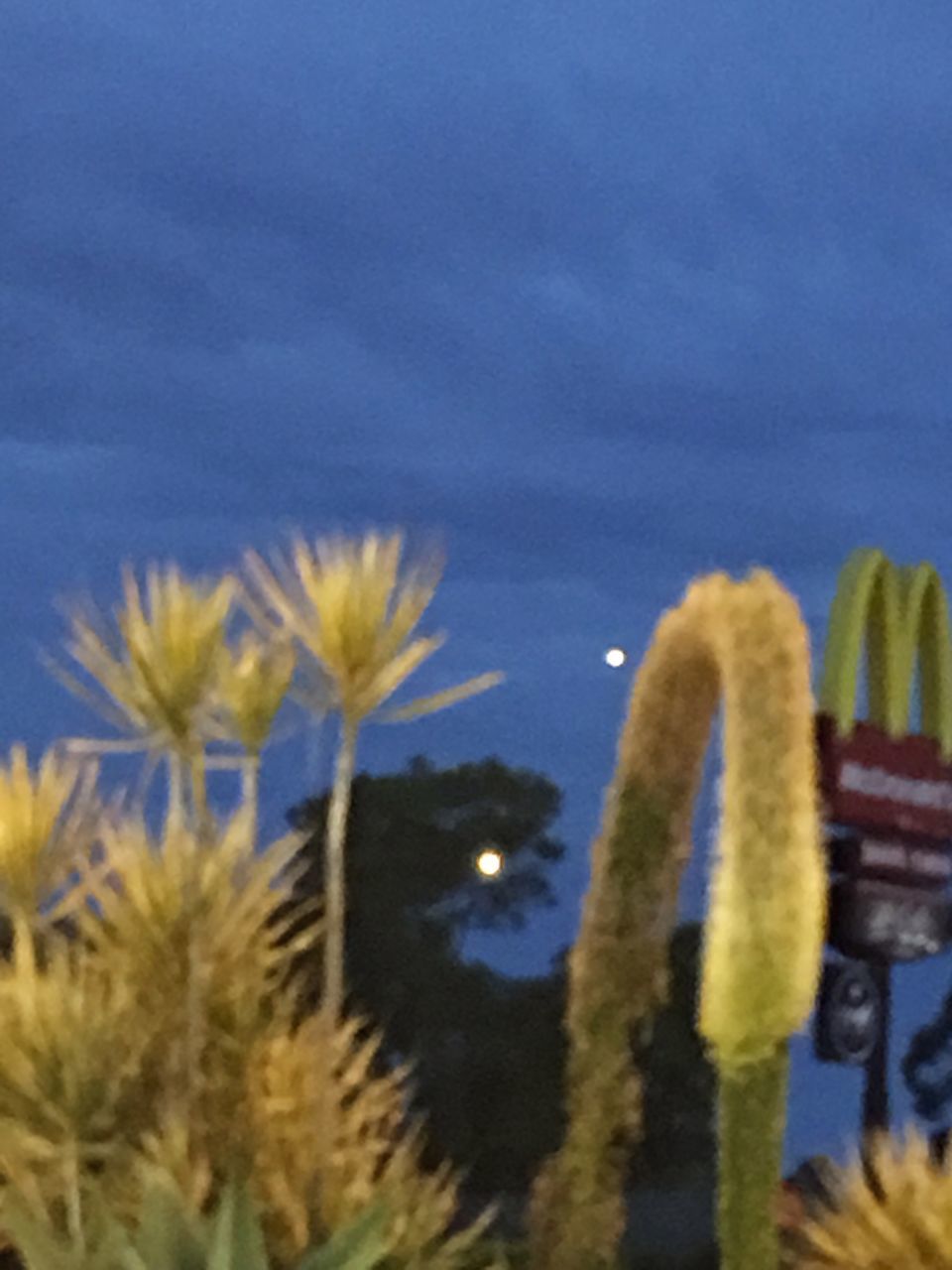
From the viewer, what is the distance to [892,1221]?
23.0 ft

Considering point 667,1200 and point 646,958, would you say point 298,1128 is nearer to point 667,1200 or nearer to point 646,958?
point 646,958

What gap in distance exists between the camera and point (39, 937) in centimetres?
908

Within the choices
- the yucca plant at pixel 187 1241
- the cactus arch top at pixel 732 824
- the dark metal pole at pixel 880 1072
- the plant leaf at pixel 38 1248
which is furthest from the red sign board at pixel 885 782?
the plant leaf at pixel 38 1248

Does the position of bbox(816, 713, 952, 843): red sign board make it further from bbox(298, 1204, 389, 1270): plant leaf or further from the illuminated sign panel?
bbox(298, 1204, 389, 1270): plant leaf

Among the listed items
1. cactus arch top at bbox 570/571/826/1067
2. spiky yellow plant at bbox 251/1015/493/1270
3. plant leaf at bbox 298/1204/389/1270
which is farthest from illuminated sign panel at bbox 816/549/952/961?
plant leaf at bbox 298/1204/389/1270

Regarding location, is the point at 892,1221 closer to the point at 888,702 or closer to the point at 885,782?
the point at 885,782

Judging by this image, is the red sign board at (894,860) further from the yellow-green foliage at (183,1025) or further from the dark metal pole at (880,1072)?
the yellow-green foliage at (183,1025)

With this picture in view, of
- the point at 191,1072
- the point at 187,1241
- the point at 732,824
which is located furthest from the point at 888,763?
the point at 187,1241

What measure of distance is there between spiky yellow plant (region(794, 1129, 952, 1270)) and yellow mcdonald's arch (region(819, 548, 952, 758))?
1.89 m

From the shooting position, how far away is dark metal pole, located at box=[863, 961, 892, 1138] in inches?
359

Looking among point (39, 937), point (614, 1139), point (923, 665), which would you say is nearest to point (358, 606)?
point (614, 1139)

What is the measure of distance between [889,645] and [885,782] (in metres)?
0.65

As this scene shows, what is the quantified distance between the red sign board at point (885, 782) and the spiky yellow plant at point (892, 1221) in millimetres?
1531

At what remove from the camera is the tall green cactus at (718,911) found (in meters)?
7.18
